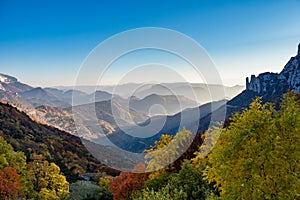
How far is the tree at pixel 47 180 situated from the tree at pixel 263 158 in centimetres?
3991

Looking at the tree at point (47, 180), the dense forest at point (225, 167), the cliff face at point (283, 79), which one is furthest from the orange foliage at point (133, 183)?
the cliff face at point (283, 79)

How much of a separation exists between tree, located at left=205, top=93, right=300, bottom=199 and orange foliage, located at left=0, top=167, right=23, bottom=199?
3204 cm

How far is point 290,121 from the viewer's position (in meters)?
14.6

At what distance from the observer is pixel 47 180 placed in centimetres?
5066

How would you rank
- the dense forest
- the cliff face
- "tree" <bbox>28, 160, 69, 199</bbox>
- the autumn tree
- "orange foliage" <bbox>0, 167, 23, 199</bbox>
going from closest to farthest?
the dense forest → "orange foliage" <bbox>0, 167, 23, 199</bbox> → the autumn tree → "tree" <bbox>28, 160, 69, 199</bbox> → the cliff face

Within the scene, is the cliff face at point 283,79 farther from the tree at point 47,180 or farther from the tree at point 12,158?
the tree at point 12,158

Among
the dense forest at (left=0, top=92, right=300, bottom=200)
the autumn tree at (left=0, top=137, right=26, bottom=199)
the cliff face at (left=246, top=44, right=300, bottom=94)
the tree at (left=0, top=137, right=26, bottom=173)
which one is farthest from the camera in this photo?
the cliff face at (left=246, top=44, right=300, bottom=94)

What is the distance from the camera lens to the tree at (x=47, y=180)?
49.1m

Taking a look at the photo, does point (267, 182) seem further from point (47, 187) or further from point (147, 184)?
point (47, 187)

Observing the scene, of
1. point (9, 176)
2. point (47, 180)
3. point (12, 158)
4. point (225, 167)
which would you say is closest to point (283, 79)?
point (47, 180)

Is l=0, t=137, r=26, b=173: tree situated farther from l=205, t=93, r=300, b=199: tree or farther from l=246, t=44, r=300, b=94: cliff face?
l=246, t=44, r=300, b=94: cliff face

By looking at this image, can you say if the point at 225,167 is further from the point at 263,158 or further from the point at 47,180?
the point at 47,180

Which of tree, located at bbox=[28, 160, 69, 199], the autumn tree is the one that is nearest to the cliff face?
tree, located at bbox=[28, 160, 69, 199]

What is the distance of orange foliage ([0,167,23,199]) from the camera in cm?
3844
